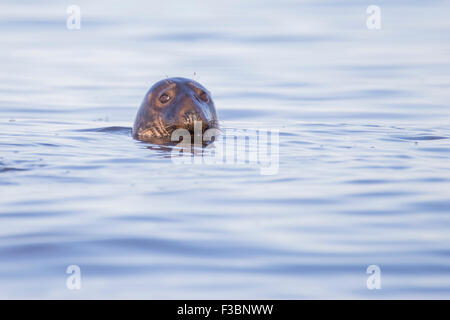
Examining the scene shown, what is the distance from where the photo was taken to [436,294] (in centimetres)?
528

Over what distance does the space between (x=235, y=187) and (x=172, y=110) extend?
2.74 m

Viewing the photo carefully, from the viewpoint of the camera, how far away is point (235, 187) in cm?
780

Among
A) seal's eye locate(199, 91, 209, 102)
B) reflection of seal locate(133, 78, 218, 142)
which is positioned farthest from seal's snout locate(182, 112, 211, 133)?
seal's eye locate(199, 91, 209, 102)

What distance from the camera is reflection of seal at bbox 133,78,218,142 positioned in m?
10.3

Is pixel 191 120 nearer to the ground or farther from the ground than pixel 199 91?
nearer to the ground

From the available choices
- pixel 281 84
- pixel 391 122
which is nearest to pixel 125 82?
pixel 281 84

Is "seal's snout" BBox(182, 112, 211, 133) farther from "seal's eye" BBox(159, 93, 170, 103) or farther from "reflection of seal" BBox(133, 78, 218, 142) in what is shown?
"seal's eye" BBox(159, 93, 170, 103)

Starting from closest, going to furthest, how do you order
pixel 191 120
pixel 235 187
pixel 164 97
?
1. pixel 235 187
2. pixel 191 120
3. pixel 164 97

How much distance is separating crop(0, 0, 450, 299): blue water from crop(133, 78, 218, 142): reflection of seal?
329 mm

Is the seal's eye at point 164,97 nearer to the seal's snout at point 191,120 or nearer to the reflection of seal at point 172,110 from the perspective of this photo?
the reflection of seal at point 172,110

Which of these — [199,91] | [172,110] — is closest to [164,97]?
[172,110]

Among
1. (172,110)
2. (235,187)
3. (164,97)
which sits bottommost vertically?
(235,187)

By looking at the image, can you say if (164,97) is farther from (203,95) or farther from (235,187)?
(235,187)
